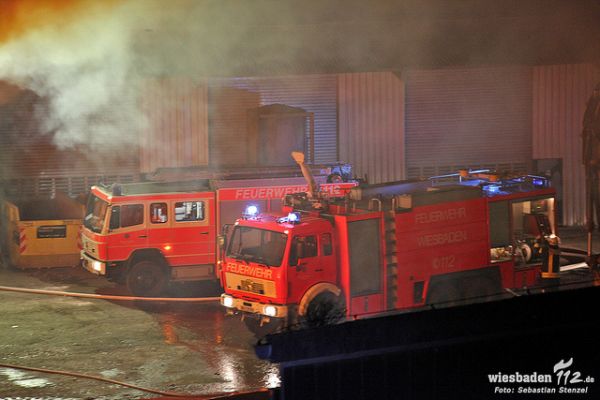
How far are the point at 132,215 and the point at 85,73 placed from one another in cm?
375

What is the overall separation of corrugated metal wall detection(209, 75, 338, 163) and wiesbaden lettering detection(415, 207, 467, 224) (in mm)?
7744

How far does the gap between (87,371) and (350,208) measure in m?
4.02

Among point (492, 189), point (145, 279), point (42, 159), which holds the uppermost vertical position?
point (42, 159)

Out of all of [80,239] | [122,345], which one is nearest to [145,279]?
[80,239]

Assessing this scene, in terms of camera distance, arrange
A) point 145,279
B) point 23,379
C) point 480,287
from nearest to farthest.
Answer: point 23,379 < point 480,287 < point 145,279

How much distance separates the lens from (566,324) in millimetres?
6000

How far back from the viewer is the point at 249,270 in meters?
10.5

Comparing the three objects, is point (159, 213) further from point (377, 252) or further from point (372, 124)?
point (372, 124)

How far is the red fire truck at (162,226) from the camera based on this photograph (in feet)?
42.7

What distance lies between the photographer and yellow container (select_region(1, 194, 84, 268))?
1510 cm

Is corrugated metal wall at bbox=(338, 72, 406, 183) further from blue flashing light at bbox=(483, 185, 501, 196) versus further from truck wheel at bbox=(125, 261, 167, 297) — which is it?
blue flashing light at bbox=(483, 185, 501, 196)

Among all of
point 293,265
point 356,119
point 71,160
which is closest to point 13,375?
point 293,265

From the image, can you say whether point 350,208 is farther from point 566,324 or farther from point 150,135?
point 150,135

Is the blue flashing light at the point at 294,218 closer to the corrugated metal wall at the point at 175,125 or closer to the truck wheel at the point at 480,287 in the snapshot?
the truck wheel at the point at 480,287
